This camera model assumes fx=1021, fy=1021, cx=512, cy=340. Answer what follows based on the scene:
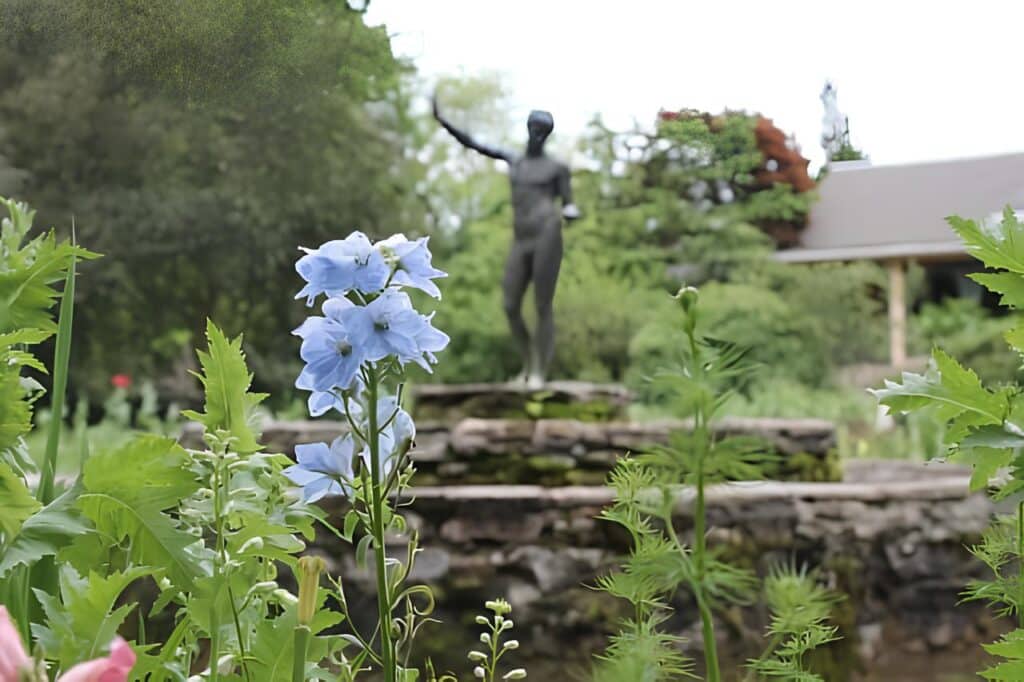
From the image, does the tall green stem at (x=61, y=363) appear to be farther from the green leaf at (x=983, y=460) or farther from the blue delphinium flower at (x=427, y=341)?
the green leaf at (x=983, y=460)

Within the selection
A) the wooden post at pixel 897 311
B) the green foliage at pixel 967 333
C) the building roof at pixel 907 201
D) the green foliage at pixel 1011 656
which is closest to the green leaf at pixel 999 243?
the green foliage at pixel 1011 656

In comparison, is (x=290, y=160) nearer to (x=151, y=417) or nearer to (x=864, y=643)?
(x=151, y=417)

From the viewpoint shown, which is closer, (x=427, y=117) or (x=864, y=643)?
(x=864, y=643)

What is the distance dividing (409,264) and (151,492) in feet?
0.39

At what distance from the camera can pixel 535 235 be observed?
3.48m

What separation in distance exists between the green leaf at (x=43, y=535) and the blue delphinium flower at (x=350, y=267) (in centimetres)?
12

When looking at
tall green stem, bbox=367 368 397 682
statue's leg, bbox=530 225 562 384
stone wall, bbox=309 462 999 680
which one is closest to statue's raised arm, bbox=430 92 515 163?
statue's leg, bbox=530 225 562 384

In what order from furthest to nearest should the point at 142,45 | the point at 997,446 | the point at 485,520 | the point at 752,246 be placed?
the point at 752,246 → the point at 485,520 → the point at 142,45 → the point at 997,446

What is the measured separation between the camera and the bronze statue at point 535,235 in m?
3.38

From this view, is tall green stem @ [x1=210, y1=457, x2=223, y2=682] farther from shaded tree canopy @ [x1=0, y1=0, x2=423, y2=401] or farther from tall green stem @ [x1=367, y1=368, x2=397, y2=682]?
shaded tree canopy @ [x1=0, y1=0, x2=423, y2=401]

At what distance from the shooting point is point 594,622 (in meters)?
2.49

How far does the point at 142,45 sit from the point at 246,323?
512 cm

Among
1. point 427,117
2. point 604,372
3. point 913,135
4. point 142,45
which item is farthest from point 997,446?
point 427,117

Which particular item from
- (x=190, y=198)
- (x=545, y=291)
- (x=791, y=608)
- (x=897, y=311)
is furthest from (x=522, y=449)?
(x=897, y=311)
